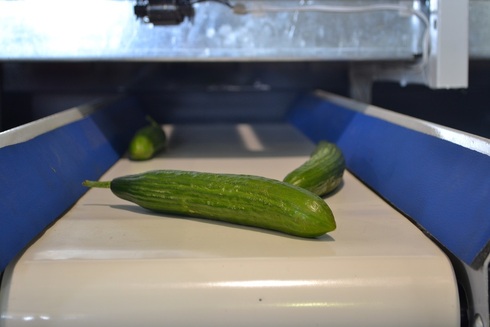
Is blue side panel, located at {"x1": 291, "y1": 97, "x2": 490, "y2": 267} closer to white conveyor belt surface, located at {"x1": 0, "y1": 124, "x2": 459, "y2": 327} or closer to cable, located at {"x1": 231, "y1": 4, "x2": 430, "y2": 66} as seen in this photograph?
white conveyor belt surface, located at {"x1": 0, "y1": 124, "x2": 459, "y2": 327}

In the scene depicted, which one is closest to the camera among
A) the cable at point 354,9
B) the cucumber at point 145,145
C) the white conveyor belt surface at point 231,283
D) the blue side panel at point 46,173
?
the white conveyor belt surface at point 231,283

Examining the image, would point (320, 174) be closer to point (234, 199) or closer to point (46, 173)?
point (234, 199)

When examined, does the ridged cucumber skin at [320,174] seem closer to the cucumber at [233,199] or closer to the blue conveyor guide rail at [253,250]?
the blue conveyor guide rail at [253,250]

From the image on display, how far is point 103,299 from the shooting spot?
0.96m

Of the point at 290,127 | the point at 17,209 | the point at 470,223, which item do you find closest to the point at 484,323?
the point at 470,223

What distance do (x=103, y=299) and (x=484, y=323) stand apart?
593 mm

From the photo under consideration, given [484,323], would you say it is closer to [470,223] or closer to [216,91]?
[470,223]

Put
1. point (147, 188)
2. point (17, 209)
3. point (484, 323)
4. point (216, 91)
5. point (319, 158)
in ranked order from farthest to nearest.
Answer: point (216, 91), point (319, 158), point (147, 188), point (17, 209), point (484, 323)

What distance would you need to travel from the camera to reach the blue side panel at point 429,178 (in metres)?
1.04

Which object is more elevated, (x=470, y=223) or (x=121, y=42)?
(x=121, y=42)

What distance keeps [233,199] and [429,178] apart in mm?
425

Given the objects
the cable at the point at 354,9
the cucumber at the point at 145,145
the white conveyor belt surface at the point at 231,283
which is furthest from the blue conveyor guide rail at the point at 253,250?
the cucumber at the point at 145,145

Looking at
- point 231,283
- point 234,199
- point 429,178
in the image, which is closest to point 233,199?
point 234,199

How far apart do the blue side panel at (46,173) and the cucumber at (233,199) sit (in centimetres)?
10
